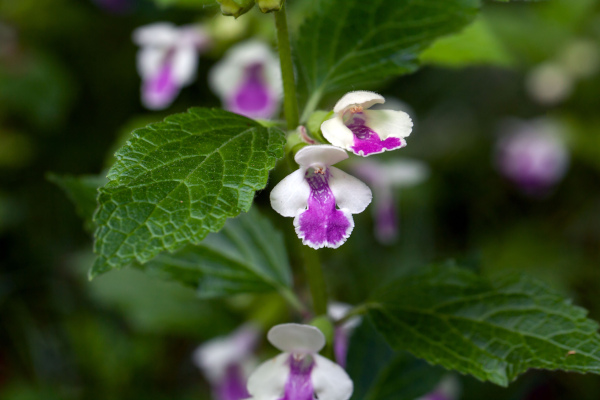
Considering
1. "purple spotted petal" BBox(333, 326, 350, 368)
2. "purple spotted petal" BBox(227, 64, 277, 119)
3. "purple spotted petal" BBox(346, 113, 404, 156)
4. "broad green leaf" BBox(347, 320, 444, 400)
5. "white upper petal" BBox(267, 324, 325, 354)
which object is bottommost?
"purple spotted petal" BBox(333, 326, 350, 368)

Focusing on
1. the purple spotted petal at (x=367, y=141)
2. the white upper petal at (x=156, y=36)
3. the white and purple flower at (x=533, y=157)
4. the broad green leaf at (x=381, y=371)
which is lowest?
the white and purple flower at (x=533, y=157)

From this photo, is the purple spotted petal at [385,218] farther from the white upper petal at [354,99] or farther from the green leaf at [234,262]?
Answer: the white upper petal at [354,99]

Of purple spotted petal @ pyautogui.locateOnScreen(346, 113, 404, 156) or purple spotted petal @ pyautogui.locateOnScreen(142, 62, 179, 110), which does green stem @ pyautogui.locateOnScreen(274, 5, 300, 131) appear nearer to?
purple spotted petal @ pyautogui.locateOnScreen(346, 113, 404, 156)

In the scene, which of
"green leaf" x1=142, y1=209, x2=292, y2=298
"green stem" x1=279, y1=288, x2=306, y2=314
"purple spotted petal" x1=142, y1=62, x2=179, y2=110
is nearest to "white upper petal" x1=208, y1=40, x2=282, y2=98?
"purple spotted petal" x1=142, y1=62, x2=179, y2=110

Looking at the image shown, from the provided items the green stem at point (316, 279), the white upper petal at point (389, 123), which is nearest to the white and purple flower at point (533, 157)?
the green stem at point (316, 279)

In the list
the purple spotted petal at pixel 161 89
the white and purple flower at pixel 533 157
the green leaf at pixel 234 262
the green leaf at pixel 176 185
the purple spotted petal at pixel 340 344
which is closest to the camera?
the green leaf at pixel 176 185

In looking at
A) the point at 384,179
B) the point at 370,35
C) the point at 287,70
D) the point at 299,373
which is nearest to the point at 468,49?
the point at 384,179

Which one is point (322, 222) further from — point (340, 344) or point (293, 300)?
point (340, 344)
